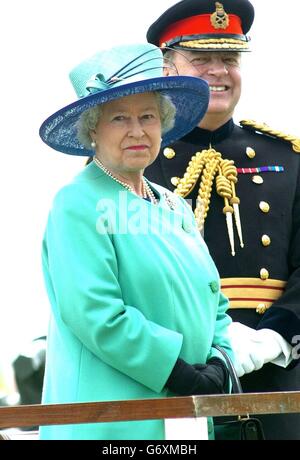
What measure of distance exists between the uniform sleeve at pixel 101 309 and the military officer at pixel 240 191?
3.69ft

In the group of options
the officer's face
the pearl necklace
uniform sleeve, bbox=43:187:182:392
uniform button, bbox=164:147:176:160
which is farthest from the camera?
uniform button, bbox=164:147:176:160

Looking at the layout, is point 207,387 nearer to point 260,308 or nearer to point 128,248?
point 128,248

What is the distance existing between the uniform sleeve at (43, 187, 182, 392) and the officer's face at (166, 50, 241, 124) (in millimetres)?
1514

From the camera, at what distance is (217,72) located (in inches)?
222

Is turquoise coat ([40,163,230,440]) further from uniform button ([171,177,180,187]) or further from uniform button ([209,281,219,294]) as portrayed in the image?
uniform button ([171,177,180,187])

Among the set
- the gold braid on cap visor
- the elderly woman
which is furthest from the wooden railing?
the gold braid on cap visor

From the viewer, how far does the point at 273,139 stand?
5992mm

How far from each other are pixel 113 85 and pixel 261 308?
1.43m

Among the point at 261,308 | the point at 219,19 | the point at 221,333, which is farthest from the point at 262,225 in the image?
the point at 221,333

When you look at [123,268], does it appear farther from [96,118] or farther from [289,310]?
[289,310]

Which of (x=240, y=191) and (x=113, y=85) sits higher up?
(x=240, y=191)

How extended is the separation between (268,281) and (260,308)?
12 cm

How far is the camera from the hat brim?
4.43 m
